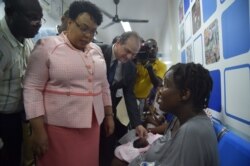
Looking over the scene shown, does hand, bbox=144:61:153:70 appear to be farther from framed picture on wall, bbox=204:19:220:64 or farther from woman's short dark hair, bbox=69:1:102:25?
woman's short dark hair, bbox=69:1:102:25

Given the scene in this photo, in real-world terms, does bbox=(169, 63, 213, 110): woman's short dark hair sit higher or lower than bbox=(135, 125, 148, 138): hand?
higher

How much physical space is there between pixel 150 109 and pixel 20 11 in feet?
5.00

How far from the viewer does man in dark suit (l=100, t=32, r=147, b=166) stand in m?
1.65

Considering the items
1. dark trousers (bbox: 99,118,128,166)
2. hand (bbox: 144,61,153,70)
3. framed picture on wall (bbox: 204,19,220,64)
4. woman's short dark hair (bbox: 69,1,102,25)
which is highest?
woman's short dark hair (bbox: 69,1,102,25)

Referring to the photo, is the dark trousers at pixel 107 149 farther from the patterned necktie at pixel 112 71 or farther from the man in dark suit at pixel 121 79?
the patterned necktie at pixel 112 71

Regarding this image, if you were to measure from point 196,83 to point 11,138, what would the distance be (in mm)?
927

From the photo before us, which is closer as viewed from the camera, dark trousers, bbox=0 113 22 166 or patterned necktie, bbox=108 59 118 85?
dark trousers, bbox=0 113 22 166

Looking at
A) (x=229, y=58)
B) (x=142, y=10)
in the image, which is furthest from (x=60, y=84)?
(x=142, y=10)

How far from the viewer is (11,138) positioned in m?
1.28

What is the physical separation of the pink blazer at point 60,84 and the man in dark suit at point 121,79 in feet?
1.48

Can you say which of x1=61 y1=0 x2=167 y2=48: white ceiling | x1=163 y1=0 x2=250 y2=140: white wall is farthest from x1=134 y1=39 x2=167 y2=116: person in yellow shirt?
x1=61 y1=0 x2=167 y2=48: white ceiling

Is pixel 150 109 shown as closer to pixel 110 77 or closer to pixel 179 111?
pixel 110 77

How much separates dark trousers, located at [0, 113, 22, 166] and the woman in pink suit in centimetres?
20

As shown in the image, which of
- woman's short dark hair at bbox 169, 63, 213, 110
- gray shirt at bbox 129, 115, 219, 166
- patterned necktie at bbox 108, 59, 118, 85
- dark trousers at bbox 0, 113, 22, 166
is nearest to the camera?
gray shirt at bbox 129, 115, 219, 166
